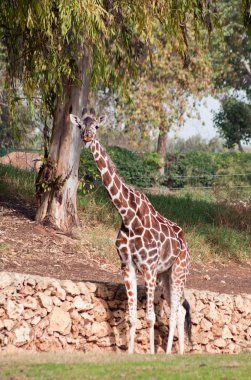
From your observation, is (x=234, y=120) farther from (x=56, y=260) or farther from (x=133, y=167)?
(x=56, y=260)

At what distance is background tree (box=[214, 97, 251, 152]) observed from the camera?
162ft

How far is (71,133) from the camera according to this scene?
59.7 ft

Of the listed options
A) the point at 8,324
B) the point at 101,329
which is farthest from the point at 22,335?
the point at 101,329

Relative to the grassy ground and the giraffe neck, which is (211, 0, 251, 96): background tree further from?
the giraffe neck

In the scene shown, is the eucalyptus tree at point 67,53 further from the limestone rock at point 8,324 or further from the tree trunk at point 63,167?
the limestone rock at point 8,324

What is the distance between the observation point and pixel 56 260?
650 inches

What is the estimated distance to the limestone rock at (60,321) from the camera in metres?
12.1

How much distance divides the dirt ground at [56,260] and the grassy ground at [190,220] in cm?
59

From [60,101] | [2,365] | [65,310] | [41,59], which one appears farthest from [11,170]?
[2,365]

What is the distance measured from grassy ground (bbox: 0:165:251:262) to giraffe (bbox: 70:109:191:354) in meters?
5.46

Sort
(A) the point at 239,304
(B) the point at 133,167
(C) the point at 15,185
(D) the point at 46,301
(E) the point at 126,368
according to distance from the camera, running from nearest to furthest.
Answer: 1. (E) the point at 126,368
2. (D) the point at 46,301
3. (A) the point at 239,304
4. (C) the point at 15,185
5. (B) the point at 133,167

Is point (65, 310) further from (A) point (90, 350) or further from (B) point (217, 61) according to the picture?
(B) point (217, 61)

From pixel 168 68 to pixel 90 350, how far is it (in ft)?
71.6

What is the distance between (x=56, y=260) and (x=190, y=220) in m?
6.73
